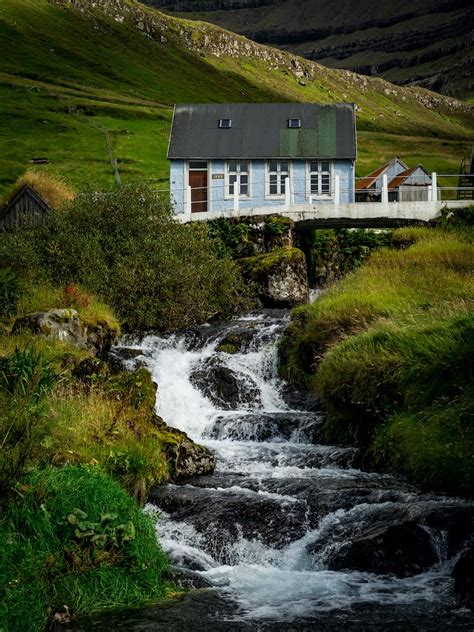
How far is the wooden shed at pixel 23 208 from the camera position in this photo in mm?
31844

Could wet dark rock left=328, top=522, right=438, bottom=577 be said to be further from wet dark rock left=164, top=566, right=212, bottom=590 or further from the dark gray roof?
the dark gray roof

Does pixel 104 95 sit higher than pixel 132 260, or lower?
higher

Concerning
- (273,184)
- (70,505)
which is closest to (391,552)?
(70,505)

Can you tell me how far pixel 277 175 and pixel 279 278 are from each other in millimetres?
17588

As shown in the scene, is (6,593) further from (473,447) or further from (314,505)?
(473,447)

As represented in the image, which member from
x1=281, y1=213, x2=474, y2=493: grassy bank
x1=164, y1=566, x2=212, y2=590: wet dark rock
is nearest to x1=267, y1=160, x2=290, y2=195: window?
x1=281, y1=213, x2=474, y2=493: grassy bank

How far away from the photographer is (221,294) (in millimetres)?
29344

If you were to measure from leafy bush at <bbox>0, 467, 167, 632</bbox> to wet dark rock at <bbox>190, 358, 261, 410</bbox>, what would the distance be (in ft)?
32.5

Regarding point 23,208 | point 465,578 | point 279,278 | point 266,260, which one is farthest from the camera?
point 23,208

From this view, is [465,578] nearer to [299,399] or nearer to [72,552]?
[72,552]

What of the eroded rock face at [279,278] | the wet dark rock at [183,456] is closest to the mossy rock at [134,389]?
the wet dark rock at [183,456]

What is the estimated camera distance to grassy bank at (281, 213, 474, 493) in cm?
1305

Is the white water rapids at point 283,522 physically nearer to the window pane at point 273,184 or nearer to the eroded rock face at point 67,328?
the eroded rock face at point 67,328

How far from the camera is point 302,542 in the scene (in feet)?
38.8
